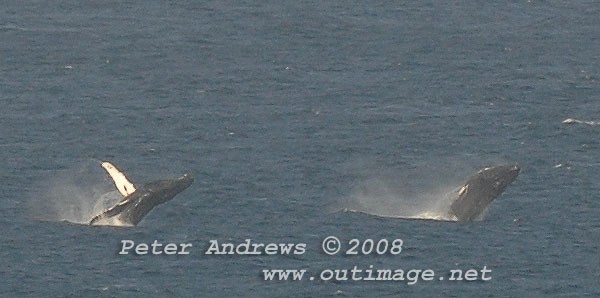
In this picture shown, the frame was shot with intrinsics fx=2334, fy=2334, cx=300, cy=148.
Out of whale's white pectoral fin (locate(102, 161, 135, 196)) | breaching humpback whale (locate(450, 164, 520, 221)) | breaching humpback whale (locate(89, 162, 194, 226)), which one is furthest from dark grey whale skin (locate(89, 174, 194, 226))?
breaching humpback whale (locate(450, 164, 520, 221))

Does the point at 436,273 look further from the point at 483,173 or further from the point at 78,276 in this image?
the point at 78,276

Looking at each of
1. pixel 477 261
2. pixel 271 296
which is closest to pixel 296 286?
pixel 271 296

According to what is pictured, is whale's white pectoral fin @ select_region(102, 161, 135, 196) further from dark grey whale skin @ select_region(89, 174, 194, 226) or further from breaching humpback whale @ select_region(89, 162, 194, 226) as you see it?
dark grey whale skin @ select_region(89, 174, 194, 226)

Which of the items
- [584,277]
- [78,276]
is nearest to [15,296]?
[78,276]

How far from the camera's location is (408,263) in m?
199

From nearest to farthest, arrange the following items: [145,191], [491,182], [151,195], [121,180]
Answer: [145,191]
[151,195]
[491,182]
[121,180]

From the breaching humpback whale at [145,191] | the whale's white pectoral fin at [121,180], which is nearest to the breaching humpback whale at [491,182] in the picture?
the breaching humpback whale at [145,191]

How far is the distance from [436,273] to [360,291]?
7607mm

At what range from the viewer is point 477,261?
7849 inches

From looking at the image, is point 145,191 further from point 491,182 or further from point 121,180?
point 491,182

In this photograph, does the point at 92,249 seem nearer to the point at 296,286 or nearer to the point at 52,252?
the point at 52,252

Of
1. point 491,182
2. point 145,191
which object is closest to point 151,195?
point 145,191

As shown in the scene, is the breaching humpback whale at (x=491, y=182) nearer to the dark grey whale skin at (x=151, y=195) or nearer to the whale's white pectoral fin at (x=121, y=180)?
the dark grey whale skin at (x=151, y=195)

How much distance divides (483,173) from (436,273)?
930 centimetres
